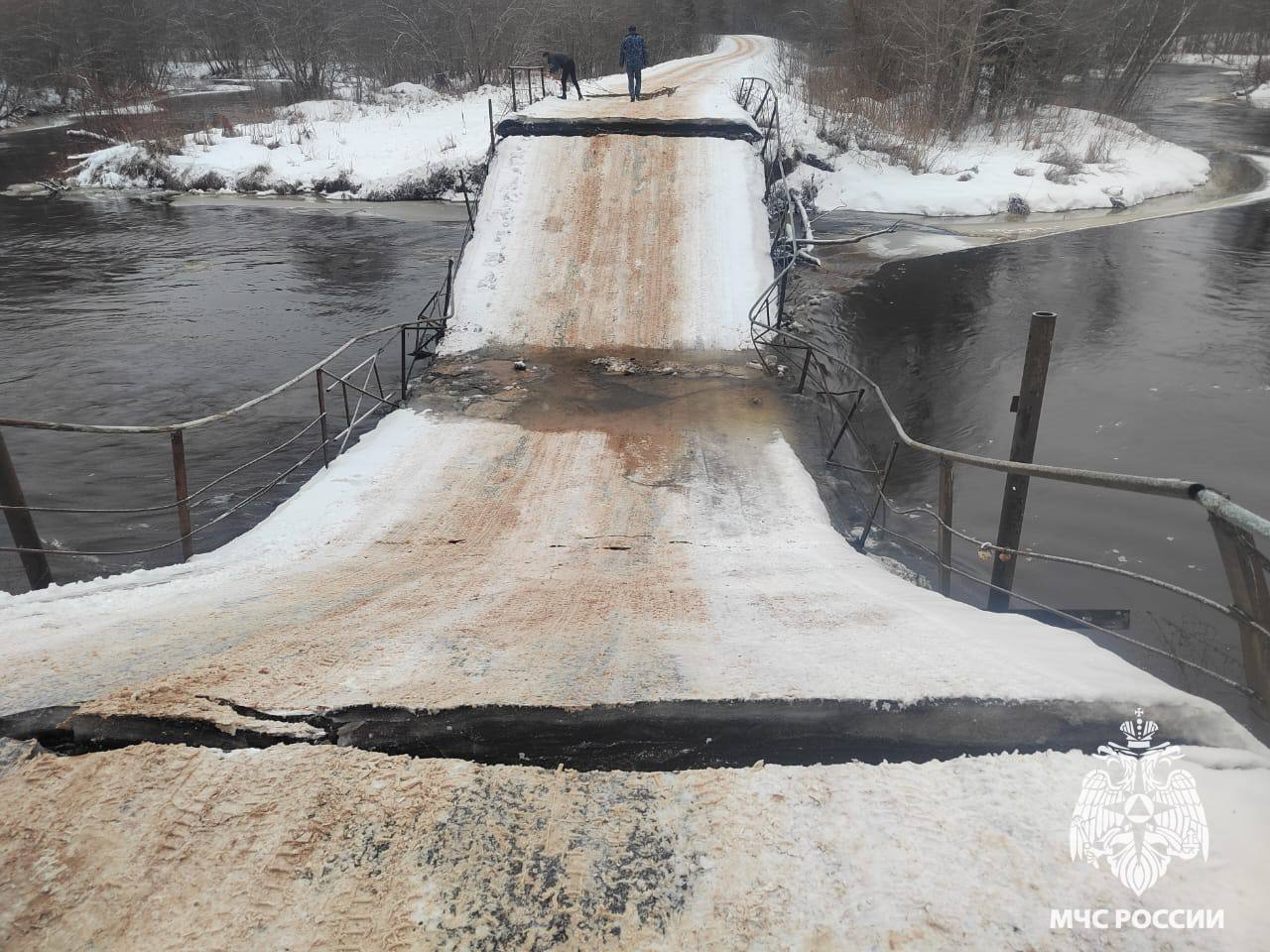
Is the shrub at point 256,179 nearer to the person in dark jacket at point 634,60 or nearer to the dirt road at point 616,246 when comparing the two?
the person in dark jacket at point 634,60

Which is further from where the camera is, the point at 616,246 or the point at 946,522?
the point at 616,246

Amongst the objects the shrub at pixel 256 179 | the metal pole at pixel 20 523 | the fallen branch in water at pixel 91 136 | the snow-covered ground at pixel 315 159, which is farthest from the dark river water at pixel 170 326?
Answer: the fallen branch in water at pixel 91 136

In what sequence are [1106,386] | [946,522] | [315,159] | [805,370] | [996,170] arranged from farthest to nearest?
1. [315,159]
2. [996,170]
3. [1106,386]
4. [805,370]
5. [946,522]

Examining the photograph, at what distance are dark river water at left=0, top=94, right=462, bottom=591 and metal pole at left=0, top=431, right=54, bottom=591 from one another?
6.73 ft

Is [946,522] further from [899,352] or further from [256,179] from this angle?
[256,179]

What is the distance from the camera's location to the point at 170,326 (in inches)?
623

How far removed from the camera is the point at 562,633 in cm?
392

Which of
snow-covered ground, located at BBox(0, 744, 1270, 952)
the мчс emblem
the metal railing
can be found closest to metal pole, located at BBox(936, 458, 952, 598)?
the мчс emblem

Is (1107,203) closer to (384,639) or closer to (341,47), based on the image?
(384,639)

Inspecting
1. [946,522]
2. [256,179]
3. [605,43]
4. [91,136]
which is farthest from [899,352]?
[91,136]

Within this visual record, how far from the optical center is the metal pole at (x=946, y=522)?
599 centimetres

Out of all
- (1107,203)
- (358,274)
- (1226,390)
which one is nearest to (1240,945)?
(1226,390)

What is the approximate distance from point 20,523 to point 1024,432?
778cm

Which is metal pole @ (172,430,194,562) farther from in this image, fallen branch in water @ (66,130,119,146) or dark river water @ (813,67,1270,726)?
fallen branch in water @ (66,130,119,146)
